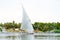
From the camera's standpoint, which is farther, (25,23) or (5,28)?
(5,28)

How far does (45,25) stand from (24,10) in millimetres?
3742

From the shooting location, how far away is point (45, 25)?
60.3 feet

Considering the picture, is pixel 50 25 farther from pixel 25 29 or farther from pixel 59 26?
pixel 25 29

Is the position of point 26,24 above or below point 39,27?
above

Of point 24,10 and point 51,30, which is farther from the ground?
point 24,10

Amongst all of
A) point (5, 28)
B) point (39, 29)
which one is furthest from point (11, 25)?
point (39, 29)

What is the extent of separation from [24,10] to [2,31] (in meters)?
3.44

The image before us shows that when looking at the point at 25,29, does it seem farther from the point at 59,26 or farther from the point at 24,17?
the point at 59,26

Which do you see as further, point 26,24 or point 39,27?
point 39,27

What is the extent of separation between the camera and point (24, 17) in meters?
15.2

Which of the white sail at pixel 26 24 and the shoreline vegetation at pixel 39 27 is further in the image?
the shoreline vegetation at pixel 39 27

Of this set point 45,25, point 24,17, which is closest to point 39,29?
point 45,25

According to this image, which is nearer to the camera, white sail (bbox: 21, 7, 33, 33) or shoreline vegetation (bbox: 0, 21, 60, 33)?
white sail (bbox: 21, 7, 33, 33)

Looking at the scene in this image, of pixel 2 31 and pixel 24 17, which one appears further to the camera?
pixel 2 31
